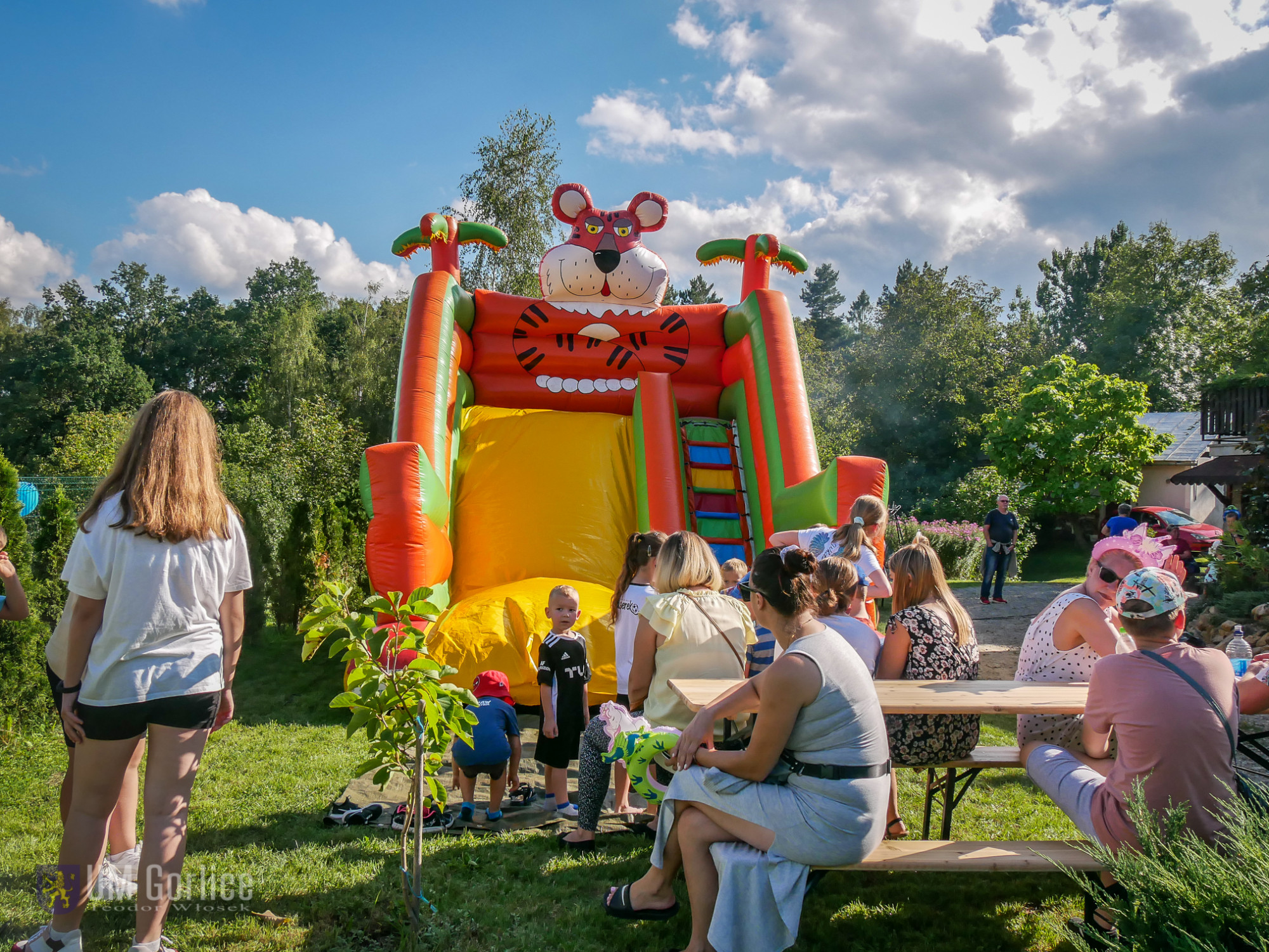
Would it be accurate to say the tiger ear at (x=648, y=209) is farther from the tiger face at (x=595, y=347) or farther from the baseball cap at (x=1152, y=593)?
the baseball cap at (x=1152, y=593)

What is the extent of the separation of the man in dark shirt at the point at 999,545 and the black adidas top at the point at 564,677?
324 inches

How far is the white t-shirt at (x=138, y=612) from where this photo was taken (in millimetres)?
2332

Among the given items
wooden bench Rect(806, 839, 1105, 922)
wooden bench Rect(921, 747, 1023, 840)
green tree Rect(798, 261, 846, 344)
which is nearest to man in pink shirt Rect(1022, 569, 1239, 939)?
wooden bench Rect(806, 839, 1105, 922)

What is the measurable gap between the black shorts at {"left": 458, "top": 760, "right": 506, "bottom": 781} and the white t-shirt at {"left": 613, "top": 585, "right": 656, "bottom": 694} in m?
0.64

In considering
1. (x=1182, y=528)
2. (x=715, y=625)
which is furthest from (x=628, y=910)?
(x=1182, y=528)

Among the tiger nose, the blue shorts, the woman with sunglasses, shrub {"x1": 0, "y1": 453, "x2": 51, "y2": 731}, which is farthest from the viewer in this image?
the tiger nose

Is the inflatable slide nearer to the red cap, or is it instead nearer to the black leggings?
the red cap

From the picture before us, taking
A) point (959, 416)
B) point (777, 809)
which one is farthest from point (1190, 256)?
point (777, 809)

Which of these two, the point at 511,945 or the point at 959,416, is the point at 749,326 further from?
the point at 959,416

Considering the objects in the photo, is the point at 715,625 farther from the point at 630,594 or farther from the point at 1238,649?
the point at 1238,649

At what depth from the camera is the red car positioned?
14.9 m

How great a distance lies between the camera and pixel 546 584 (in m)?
5.77

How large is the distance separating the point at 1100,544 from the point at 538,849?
2.56m

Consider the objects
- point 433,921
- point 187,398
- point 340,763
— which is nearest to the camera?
point 187,398
